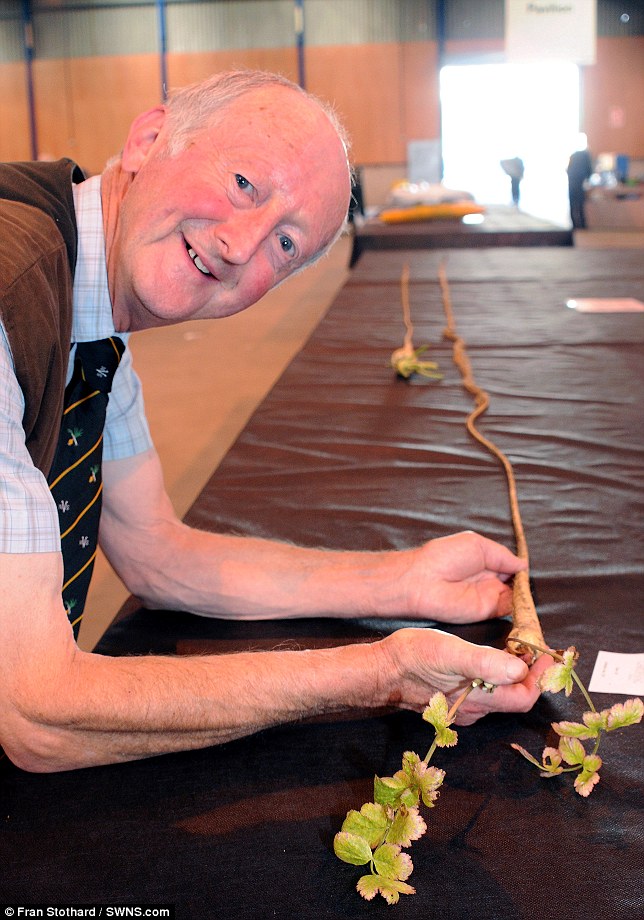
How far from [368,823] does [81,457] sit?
2.06 ft

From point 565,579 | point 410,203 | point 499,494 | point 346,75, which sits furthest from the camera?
point 346,75

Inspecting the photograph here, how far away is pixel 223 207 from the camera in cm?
108

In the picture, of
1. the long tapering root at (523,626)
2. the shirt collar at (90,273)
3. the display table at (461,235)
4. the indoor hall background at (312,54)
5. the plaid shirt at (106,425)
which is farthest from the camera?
the indoor hall background at (312,54)

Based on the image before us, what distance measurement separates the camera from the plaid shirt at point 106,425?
0.76 m

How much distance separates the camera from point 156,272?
1060 millimetres

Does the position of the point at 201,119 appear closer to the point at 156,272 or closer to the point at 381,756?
the point at 156,272

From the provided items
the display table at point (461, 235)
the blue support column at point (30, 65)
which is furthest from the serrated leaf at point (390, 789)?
the blue support column at point (30, 65)

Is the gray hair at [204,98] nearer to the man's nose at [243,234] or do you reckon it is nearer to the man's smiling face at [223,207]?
the man's smiling face at [223,207]

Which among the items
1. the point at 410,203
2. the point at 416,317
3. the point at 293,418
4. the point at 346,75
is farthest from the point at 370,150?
the point at 293,418

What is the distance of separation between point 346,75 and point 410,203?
737 centimetres

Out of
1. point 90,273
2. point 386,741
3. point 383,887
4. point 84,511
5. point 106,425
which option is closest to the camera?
point 383,887

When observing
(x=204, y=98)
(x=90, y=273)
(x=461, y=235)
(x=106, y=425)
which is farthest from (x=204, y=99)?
(x=461, y=235)

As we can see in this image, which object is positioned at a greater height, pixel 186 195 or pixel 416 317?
pixel 186 195

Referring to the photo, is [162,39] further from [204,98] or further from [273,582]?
[273,582]
